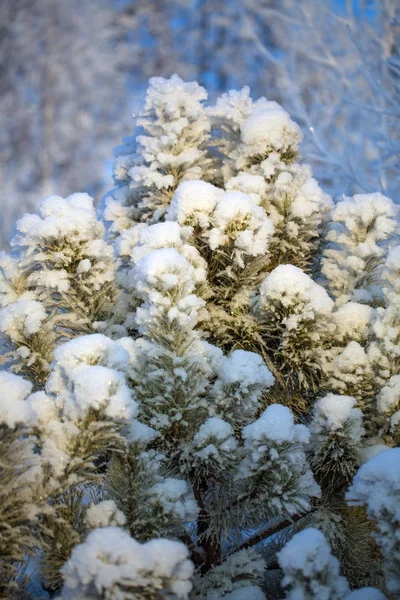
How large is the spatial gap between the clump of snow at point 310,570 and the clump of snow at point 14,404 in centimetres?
49

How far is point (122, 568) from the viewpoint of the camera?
0.70 metres

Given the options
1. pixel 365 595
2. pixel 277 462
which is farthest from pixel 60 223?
pixel 365 595

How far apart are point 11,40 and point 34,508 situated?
415 inches

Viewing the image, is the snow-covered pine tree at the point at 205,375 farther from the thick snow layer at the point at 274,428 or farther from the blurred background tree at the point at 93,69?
the blurred background tree at the point at 93,69

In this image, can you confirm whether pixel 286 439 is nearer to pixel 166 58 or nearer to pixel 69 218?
pixel 69 218

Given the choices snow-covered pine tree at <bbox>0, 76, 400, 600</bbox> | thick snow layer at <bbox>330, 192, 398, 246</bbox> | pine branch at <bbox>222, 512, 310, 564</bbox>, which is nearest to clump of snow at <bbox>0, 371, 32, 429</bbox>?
snow-covered pine tree at <bbox>0, 76, 400, 600</bbox>

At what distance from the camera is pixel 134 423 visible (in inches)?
39.0

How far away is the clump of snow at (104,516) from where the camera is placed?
0.91 m

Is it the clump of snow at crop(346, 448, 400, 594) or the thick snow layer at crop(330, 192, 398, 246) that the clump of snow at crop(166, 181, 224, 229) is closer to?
the thick snow layer at crop(330, 192, 398, 246)

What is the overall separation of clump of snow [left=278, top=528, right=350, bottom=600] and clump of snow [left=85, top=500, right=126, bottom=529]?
0.31 meters

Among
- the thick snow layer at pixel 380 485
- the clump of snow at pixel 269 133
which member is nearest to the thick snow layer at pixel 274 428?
the thick snow layer at pixel 380 485

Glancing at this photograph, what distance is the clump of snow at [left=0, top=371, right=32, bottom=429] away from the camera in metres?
0.77

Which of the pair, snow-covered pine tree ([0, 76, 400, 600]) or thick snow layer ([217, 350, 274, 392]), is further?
thick snow layer ([217, 350, 274, 392])

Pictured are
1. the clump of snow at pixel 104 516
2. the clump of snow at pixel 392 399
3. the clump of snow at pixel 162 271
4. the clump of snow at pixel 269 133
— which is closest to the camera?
the clump of snow at pixel 104 516
